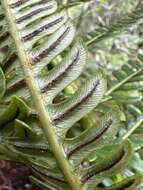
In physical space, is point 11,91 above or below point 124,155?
above

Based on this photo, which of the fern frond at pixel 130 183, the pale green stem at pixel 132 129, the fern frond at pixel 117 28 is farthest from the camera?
the fern frond at pixel 117 28

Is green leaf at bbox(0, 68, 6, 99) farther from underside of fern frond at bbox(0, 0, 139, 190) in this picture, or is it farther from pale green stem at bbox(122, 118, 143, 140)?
pale green stem at bbox(122, 118, 143, 140)

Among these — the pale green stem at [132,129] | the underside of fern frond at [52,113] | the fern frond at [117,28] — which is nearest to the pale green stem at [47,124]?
the underside of fern frond at [52,113]

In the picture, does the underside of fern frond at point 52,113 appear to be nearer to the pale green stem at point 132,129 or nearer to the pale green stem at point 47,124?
the pale green stem at point 47,124

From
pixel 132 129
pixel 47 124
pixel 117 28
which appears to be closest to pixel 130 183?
pixel 47 124

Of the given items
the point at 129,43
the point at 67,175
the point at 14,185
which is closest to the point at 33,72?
the point at 67,175

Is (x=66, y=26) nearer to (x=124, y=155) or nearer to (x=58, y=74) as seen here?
(x=58, y=74)
